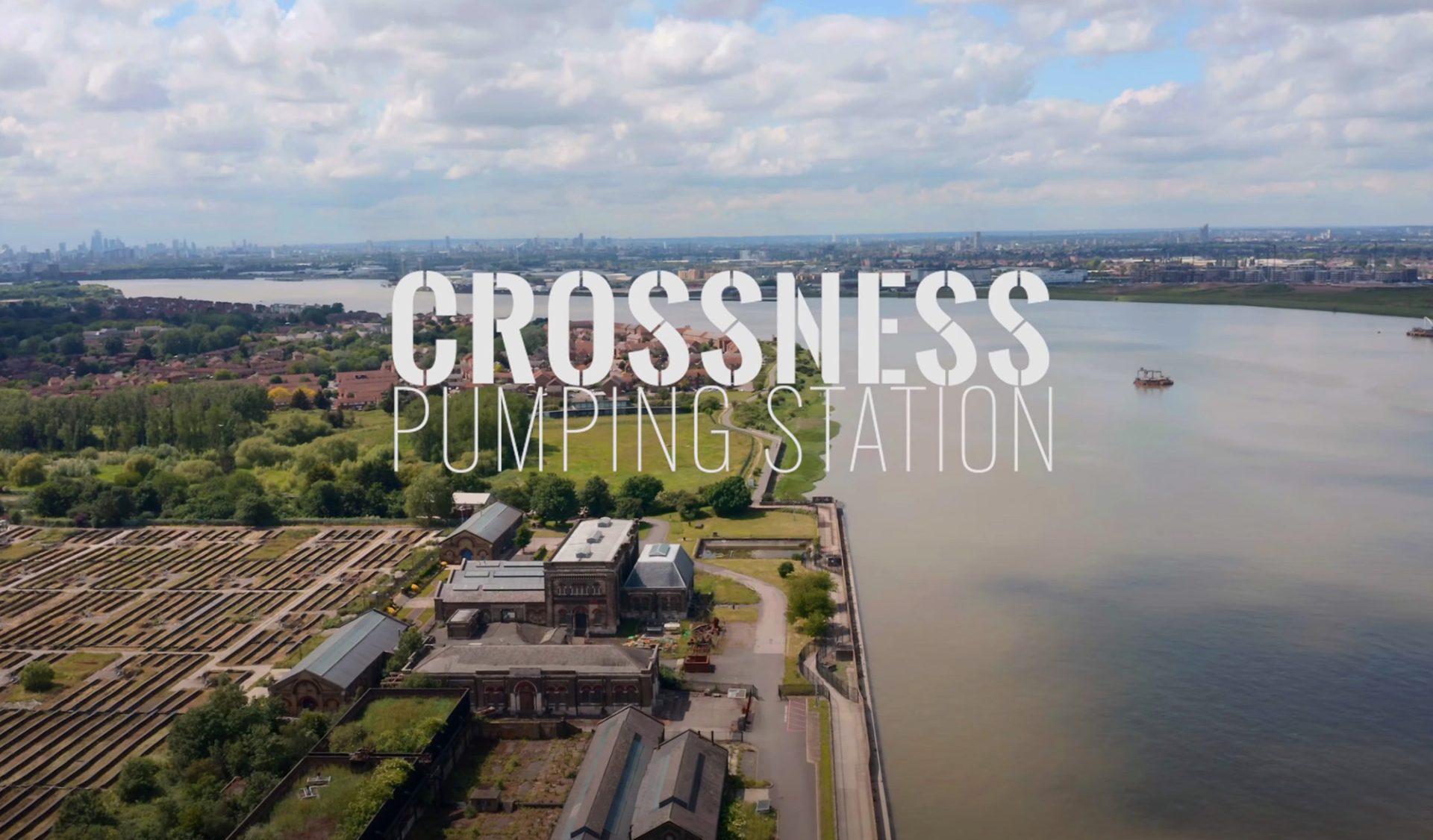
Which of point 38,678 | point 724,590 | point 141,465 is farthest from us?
point 141,465

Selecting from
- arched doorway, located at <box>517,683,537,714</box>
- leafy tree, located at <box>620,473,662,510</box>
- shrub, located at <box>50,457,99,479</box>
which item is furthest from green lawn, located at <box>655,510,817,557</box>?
shrub, located at <box>50,457,99,479</box>

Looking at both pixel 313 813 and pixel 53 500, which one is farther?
pixel 53 500

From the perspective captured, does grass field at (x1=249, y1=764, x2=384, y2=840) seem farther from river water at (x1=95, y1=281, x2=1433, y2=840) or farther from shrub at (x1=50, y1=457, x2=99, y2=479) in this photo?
shrub at (x1=50, y1=457, x2=99, y2=479)

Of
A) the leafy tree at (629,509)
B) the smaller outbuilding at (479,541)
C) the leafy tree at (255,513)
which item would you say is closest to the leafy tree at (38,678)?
the smaller outbuilding at (479,541)

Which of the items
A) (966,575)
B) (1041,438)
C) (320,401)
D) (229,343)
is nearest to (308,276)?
(229,343)

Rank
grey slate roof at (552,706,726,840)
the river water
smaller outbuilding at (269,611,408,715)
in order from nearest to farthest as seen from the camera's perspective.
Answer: grey slate roof at (552,706,726,840)
the river water
smaller outbuilding at (269,611,408,715)

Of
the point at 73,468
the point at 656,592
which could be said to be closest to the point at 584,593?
the point at 656,592

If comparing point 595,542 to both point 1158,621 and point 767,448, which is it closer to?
point 1158,621
